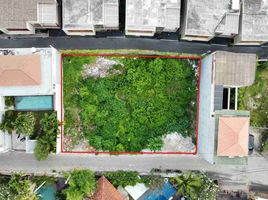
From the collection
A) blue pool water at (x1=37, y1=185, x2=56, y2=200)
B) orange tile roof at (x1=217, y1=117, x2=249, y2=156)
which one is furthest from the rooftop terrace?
blue pool water at (x1=37, y1=185, x2=56, y2=200)

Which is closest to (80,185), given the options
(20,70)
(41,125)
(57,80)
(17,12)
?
(41,125)

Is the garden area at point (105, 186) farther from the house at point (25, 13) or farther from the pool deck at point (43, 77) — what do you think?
the house at point (25, 13)

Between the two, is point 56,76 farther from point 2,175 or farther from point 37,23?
point 2,175

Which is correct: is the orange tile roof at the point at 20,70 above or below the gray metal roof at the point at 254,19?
below

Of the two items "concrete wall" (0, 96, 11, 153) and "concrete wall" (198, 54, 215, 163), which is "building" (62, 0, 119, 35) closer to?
"concrete wall" (0, 96, 11, 153)

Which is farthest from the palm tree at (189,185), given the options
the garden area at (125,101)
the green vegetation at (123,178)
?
the green vegetation at (123,178)

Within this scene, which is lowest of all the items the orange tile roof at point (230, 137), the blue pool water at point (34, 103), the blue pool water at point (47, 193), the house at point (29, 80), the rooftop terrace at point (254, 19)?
the blue pool water at point (47, 193)
